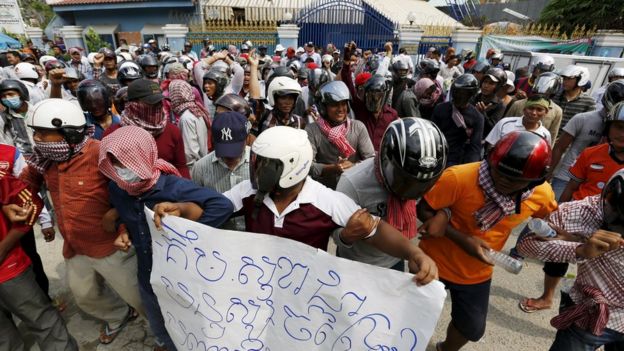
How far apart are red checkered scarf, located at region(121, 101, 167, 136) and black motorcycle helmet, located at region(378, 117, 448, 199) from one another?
2.40 metres

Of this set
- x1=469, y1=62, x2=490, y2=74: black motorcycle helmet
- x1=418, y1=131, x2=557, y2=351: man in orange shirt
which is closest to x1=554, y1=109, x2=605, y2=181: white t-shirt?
x1=418, y1=131, x2=557, y2=351: man in orange shirt

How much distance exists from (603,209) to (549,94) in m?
3.21

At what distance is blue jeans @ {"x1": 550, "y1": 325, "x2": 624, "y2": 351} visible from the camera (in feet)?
6.21

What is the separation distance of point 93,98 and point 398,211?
339 cm

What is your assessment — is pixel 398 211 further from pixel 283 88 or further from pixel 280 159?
pixel 283 88

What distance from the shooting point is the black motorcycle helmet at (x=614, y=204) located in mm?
1544

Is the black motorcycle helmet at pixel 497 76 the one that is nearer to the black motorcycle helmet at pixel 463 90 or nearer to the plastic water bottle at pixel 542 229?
the black motorcycle helmet at pixel 463 90

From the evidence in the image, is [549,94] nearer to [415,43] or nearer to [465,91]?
[465,91]

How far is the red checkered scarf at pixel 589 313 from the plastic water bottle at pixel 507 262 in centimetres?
59

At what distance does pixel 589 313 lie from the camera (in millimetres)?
1845

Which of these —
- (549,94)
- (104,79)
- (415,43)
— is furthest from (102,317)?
(415,43)

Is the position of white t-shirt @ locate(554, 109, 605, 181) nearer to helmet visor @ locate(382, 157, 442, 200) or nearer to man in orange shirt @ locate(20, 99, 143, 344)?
helmet visor @ locate(382, 157, 442, 200)

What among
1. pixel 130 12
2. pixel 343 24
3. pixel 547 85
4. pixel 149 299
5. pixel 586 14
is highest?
pixel 586 14

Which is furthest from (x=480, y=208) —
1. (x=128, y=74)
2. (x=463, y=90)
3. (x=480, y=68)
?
(x=480, y=68)
